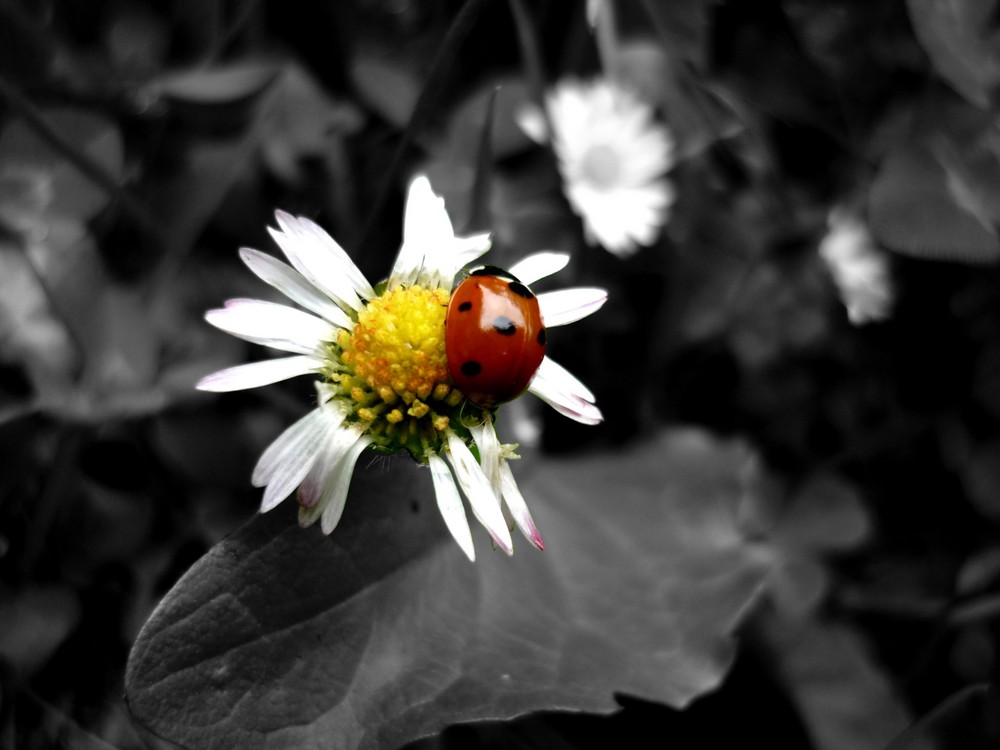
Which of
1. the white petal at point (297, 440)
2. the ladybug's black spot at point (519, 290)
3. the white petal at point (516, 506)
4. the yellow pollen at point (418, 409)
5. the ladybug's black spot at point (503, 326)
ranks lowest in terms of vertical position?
the white petal at point (516, 506)

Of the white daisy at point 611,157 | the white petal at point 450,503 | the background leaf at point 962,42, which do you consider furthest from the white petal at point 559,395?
the background leaf at point 962,42

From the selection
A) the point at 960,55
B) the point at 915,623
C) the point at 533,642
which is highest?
the point at 960,55

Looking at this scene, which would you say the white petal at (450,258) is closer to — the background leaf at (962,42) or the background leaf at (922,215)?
the background leaf at (922,215)

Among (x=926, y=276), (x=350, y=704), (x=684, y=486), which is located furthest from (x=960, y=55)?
(x=350, y=704)

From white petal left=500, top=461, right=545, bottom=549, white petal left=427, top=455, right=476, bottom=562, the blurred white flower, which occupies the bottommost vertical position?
the blurred white flower

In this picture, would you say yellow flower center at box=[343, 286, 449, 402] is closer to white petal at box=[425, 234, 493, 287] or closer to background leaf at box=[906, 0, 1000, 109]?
white petal at box=[425, 234, 493, 287]

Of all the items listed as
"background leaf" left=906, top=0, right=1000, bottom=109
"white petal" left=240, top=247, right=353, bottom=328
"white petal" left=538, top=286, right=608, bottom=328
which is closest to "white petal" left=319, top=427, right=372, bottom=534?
"white petal" left=240, top=247, right=353, bottom=328

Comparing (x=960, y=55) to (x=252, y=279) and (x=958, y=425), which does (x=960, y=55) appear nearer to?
(x=958, y=425)
